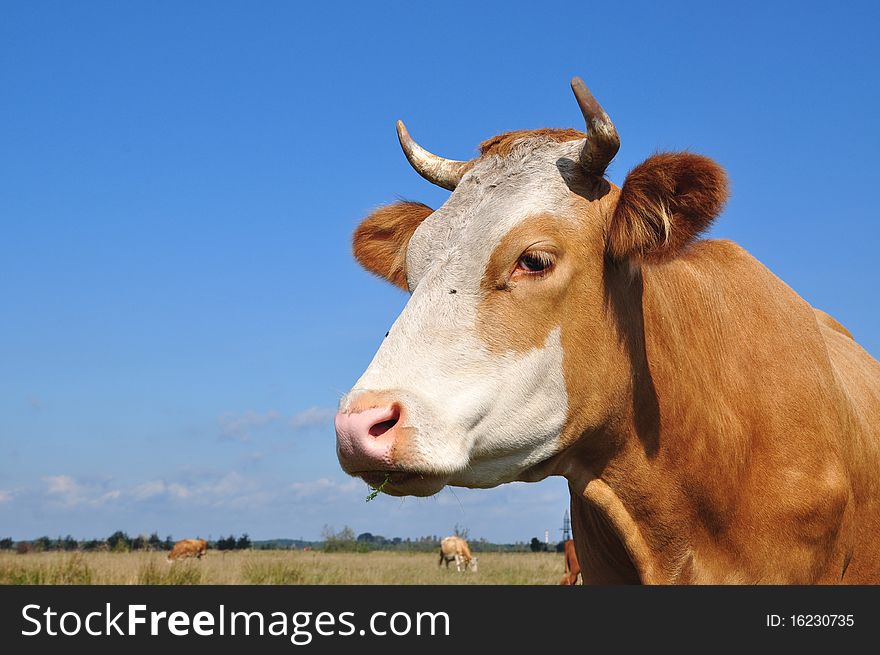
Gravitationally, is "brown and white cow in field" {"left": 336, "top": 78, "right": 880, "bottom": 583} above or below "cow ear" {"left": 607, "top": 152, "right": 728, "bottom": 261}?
below

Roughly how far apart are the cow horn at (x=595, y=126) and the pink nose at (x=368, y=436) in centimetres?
169

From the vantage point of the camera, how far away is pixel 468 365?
366cm

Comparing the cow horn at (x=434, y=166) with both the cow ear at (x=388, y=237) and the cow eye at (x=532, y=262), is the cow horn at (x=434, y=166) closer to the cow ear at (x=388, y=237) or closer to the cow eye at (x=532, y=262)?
the cow ear at (x=388, y=237)

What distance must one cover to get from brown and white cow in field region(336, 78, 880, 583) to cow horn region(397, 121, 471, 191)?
2 cm

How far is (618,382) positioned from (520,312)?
0.67 m

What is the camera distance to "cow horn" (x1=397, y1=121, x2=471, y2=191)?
16.6 ft

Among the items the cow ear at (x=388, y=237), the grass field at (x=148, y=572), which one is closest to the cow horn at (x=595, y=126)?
the cow ear at (x=388, y=237)

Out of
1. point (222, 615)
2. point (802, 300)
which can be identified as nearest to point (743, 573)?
point (802, 300)

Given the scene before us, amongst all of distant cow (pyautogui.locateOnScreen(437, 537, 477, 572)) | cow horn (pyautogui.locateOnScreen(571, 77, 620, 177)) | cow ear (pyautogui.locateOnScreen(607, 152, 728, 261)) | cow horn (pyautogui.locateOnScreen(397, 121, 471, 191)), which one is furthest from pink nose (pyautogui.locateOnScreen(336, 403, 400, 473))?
distant cow (pyautogui.locateOnScreen(437, 537, 477, 572))

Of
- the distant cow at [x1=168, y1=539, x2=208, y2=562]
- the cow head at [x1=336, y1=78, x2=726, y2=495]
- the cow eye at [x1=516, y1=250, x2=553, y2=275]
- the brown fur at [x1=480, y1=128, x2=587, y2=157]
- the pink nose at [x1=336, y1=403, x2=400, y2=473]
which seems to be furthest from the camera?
the distant cow at [x1=168, y1=539, x2=208, y2=562]

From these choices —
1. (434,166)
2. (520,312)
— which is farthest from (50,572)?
(520,312)

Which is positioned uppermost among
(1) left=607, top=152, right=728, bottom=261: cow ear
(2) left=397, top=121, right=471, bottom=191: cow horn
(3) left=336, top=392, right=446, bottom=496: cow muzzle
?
(2) left=397, top=121, right=471, bottom=191: cow horn

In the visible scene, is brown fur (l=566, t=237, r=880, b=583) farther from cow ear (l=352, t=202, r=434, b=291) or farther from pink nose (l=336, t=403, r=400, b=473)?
cow ear (l=352, t=202, r=434, b=291)

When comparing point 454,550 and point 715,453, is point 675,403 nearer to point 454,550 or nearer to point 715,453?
point 715,453
